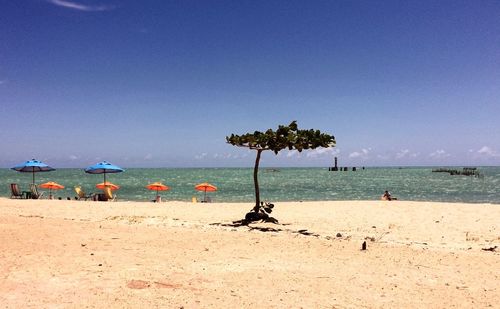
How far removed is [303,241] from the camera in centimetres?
1144

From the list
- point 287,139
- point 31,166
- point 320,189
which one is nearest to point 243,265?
point 287,139

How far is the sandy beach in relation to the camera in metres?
6.32

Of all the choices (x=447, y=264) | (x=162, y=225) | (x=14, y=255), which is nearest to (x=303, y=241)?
(x=447, y=264)

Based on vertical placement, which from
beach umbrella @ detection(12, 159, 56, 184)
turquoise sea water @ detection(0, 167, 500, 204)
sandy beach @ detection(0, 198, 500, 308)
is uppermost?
beach umbrella @ detection(12, 159, 56, 184)

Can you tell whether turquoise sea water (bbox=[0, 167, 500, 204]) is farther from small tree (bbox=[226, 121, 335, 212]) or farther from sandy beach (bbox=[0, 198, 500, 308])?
sandy beach (bbox=[0, 198, 500, 308])

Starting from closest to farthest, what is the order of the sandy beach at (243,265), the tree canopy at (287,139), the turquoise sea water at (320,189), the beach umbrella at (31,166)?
the sandy beach at (243,265) → the tree canopy at (287,139) → the beach umbrella at (31,166) → the turquoise sea water at (320,189)

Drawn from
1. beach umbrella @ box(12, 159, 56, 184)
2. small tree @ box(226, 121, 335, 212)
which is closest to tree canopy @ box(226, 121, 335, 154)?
small tree @ box(226, 121, 335, 212)

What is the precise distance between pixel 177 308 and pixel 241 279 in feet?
5.92

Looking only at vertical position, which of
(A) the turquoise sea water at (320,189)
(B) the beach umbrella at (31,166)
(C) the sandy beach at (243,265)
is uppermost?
(B) the beach umbrella at (31,166)

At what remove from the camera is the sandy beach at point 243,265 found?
6316mm

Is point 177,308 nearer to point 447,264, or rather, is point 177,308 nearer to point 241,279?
point 241,279

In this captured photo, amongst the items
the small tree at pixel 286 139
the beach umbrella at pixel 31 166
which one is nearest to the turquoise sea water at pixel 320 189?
the beach umbrella at pixel 31 166

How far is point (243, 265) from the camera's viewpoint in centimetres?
842

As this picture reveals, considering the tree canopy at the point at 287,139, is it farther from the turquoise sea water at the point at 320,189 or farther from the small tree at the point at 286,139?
the turquoise sea water at the point at 320,189
